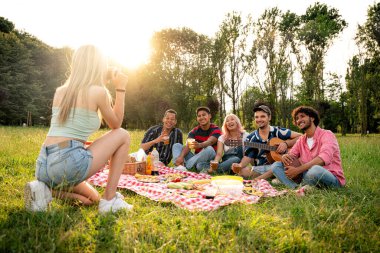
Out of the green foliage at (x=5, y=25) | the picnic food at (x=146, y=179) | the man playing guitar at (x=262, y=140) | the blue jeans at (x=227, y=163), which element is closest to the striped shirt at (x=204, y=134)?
the blue jeans at (x=227, y=163)

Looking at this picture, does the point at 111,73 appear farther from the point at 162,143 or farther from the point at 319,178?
the point at 162,143

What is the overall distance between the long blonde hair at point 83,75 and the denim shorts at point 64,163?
283 mm

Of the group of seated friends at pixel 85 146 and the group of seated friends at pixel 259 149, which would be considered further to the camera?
the group of seated friends at pixel 259 149

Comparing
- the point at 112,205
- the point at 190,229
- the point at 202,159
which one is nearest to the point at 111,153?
the point at 112,205

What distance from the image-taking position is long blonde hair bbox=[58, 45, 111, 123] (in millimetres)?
3002

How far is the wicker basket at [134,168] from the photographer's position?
5660mm

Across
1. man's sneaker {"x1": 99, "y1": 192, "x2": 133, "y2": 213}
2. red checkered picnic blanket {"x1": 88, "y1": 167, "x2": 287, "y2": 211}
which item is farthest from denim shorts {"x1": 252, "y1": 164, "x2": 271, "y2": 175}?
man's sneaker {"x1": 99, "y1": 192, "x2": 133, "y2": 213}

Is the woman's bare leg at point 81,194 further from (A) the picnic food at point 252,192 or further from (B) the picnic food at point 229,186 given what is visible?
(A) the picnic food at point 252,192

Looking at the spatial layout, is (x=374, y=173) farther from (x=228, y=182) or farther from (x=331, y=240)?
(x=331, y=240)

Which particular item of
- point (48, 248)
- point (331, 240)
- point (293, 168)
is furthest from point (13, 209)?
point (293, 168)

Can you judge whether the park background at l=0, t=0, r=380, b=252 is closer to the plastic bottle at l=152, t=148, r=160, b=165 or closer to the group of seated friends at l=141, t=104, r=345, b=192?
the group of seated friends at l=141, t=104, r=345, b=192

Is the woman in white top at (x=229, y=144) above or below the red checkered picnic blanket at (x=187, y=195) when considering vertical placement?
above

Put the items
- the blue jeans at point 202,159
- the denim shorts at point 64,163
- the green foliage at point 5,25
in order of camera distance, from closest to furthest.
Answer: the denim shorts at point 64,163, the blue jeans at point 202,159, the green foliage at point 5,25

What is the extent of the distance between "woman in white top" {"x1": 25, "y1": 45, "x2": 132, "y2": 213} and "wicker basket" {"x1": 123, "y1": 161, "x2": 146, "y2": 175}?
240 cm
